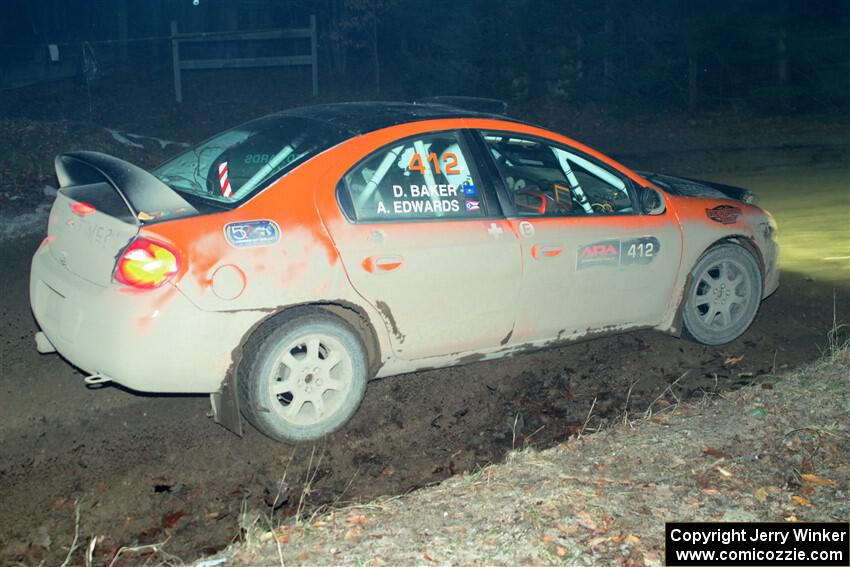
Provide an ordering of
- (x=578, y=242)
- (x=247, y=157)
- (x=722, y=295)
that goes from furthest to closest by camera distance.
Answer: (x=722, y=295), (x=578, y=242), (x=247, y=157)

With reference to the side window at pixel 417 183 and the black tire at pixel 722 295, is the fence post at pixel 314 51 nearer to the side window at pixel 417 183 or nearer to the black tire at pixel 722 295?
the black tire at pixel 722 295

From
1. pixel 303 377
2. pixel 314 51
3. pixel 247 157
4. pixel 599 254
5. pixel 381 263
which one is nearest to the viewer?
pixel 303 377

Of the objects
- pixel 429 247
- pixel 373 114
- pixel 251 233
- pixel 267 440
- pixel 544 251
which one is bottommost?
pixel 267 440

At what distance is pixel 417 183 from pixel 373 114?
1.98 ft

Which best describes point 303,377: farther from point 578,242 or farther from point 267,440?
point 578,242

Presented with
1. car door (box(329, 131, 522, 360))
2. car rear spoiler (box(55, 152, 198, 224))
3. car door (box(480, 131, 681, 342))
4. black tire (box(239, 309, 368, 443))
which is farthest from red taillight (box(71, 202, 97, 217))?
car door (box(480, 131, 681, 342))

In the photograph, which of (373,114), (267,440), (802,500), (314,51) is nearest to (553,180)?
(373,114)

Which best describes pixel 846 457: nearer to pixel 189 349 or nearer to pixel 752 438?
pixel 752 438

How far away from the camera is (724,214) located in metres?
6.57

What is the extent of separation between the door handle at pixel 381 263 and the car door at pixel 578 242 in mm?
826

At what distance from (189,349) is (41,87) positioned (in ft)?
63.1

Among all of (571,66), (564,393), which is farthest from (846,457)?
(571,66)

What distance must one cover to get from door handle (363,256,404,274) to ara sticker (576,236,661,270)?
1.26 meters

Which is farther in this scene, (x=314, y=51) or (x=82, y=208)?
(x=314, y=51)
